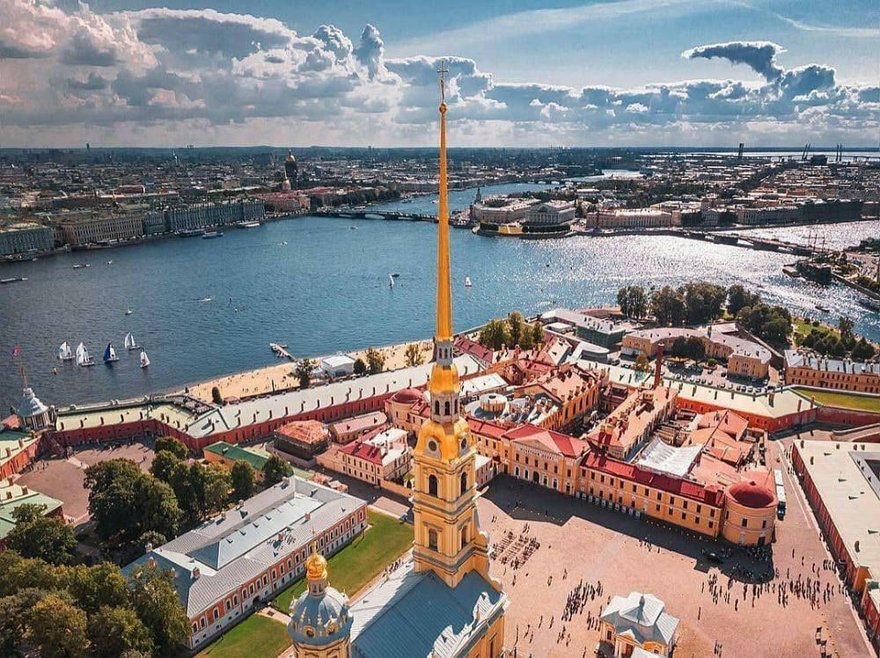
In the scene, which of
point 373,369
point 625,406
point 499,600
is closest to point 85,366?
point 373,369

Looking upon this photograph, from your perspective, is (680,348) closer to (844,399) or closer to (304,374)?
(844,399)

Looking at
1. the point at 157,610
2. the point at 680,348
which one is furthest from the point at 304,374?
the point at 680,348

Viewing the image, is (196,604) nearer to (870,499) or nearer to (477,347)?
(870,499)

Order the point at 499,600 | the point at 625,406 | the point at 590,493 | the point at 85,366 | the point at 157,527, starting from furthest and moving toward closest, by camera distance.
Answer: the point at 85,366 → the point at 625,406 → the point at 590,493 → the point at 157,527 → the point at 499,600

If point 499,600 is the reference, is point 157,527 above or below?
below

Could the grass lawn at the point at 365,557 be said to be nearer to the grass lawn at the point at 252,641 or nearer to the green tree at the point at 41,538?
the grass lawn at the point at 252,641

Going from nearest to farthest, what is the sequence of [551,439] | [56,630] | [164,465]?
[56,630] < [164,465] < [551,439]
